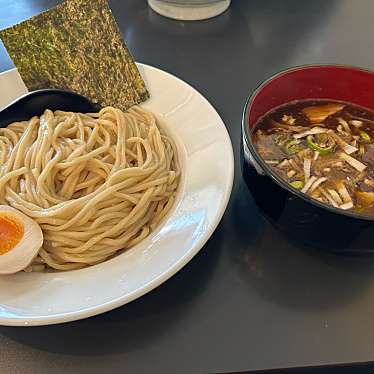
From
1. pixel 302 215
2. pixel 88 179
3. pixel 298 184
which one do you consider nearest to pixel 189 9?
pixel 88 179

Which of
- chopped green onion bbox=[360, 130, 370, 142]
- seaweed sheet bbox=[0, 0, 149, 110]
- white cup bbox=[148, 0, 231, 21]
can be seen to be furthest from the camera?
white cup bbox=[148, 0, 231, 21]

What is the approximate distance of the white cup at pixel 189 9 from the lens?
165 centimetres

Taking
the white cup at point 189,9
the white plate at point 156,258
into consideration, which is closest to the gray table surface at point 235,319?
the white plate at point 156,258

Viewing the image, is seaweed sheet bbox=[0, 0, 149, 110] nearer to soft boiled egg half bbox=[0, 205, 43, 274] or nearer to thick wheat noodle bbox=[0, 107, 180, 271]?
thick wheat noodle bbox=[0, 107, 180, 271]

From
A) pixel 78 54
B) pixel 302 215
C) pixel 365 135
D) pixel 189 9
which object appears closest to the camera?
pixel 302 215

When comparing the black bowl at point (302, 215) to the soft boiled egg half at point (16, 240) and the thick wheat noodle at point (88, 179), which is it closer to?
the thick wheat noodle at point (88, 179)

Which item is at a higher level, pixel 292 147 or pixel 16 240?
pixel 16 240

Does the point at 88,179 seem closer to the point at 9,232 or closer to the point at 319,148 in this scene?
the point at 9,232

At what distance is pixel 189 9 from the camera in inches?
65.5

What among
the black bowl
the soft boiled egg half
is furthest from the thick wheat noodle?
the black bowl

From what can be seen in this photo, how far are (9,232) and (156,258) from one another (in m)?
0.27

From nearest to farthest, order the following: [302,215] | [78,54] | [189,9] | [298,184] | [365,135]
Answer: [302,215] → [298,184] → [365,135] → [78,54] → [189,9]

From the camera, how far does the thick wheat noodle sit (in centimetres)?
97

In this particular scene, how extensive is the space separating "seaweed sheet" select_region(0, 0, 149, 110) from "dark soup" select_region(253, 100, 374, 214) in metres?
0.37
